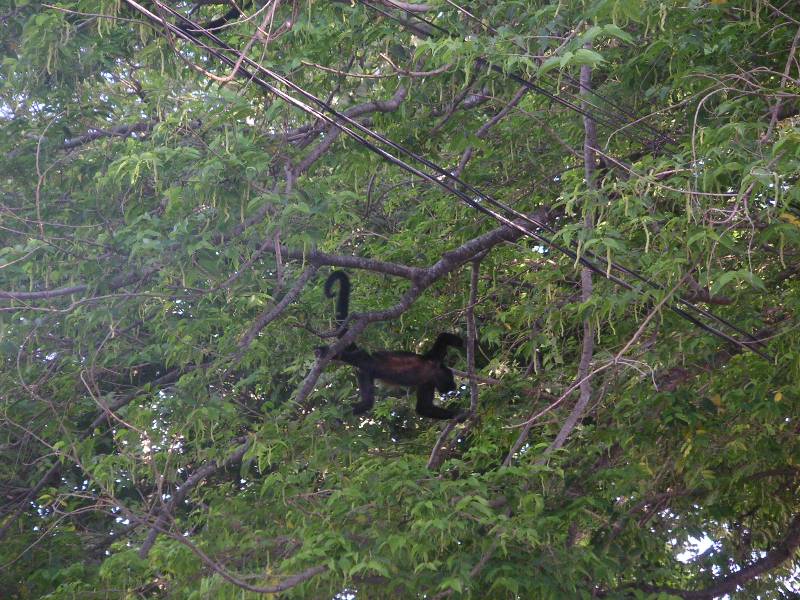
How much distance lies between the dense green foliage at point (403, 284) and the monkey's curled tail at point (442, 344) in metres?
0.40

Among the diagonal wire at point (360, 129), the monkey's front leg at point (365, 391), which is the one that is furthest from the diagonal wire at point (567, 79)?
the monkey's front leg at point (365, 391)

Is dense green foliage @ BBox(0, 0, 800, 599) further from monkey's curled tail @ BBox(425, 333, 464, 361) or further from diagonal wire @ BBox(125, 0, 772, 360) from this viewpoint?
monkey's curled tail @ BBox(425, 333, 464, 361)

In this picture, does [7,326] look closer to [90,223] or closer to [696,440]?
[90,223]

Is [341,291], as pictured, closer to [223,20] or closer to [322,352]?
[322,352]

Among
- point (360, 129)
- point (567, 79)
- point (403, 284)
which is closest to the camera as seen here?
point (360, 129)

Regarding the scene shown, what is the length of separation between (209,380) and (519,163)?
121 inches

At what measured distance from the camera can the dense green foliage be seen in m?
5.38

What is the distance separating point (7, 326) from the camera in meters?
6.30

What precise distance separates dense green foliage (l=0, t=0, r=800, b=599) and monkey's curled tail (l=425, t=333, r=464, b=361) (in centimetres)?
40

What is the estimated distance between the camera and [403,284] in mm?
8008

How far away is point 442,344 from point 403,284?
2.35 ft

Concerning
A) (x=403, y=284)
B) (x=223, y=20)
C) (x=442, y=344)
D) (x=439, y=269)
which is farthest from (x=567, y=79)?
(x=442, y=344)

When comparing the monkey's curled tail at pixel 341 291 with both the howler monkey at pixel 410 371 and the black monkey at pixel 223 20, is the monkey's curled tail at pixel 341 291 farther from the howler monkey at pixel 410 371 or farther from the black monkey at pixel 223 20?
the black monkey at pixel 223 20

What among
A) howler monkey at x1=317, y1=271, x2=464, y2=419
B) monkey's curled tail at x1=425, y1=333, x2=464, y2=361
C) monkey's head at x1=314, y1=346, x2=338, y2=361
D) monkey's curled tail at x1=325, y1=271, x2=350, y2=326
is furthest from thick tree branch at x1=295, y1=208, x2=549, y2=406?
monkey's curled tail at x1=425, y1=333, x2=464, y2=361
